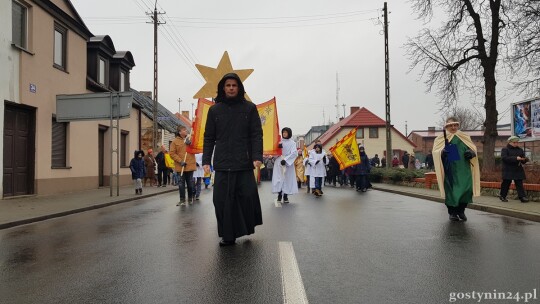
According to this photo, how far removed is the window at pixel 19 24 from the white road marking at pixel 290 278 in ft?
41.7

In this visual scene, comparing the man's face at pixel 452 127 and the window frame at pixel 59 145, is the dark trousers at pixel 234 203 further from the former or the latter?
the window frame at pixel 59 145

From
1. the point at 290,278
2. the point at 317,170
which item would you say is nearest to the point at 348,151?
the point at 317,170

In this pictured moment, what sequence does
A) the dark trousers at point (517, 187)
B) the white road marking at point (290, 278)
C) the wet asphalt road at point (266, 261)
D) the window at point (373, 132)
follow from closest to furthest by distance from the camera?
the white road marking at point (290, 278)
the wet asphalt road at point (266, 261)
the dark trousers at point (517, 187)
the window at point (373, 132)

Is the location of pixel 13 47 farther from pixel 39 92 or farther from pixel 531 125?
pixel 531 125

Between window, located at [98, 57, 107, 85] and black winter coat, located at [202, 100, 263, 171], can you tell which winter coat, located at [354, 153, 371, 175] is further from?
black winter coat, located at [202, 100, 263, 171]

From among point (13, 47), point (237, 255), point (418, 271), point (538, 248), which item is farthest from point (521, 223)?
point (13, 47)

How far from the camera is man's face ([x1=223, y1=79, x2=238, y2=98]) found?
6.12 metres

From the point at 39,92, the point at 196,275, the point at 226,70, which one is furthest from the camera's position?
the point at 39,92

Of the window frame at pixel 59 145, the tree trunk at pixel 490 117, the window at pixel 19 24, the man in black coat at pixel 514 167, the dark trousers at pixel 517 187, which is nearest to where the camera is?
the man in black coat at pixel 514 167

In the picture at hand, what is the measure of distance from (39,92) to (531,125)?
733 inches

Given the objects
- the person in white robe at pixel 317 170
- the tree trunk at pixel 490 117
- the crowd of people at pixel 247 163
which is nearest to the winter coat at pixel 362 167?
the person in white robe at pixel 317 170

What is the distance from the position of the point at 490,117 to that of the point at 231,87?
786 inches

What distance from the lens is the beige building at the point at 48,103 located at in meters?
14.3

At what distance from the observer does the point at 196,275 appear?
4.47 metres
